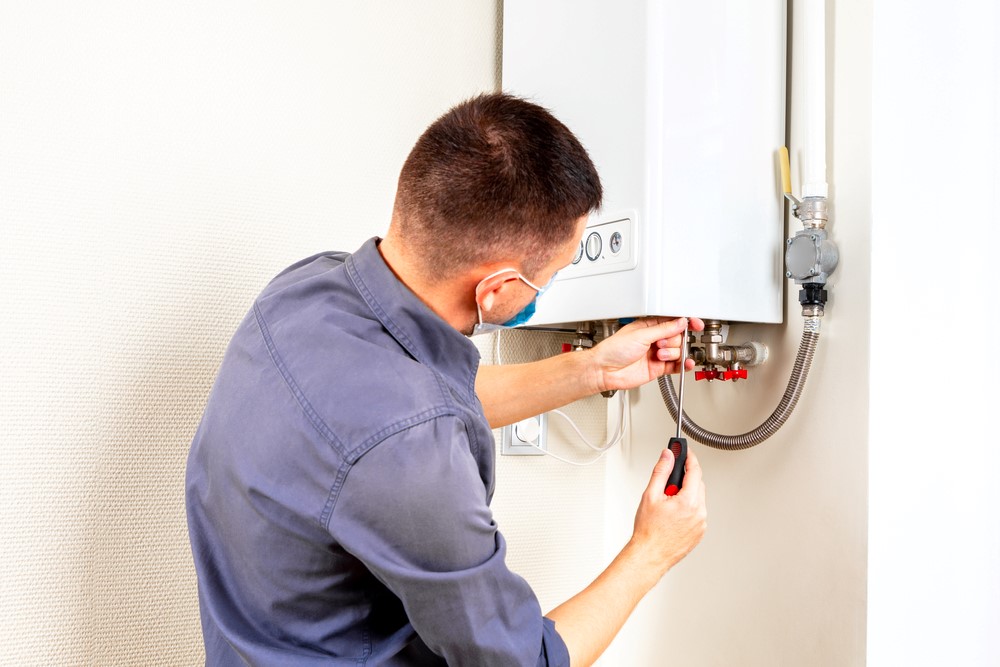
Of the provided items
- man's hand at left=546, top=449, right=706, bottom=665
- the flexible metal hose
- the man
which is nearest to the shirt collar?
the man

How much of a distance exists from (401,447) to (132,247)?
56cm

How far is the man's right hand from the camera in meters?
0.92

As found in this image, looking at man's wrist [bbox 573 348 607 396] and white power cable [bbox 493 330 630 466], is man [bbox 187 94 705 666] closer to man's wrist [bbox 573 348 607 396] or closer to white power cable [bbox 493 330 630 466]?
man's wrist [bbox 573 348 607 396]

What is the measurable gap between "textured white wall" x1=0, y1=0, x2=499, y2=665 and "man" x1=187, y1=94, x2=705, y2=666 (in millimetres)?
233

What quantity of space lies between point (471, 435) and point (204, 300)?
50 centimetres

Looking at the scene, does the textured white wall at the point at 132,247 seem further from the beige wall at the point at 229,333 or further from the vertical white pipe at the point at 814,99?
the vertical white pipe at the point at 814,99

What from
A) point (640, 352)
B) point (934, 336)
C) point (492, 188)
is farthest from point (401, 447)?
point (934, 336)

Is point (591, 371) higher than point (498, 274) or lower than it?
lower

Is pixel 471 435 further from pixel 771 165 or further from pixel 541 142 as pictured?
pixel 771 165

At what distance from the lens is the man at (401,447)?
0.68 m

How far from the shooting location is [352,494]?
26.4 inches

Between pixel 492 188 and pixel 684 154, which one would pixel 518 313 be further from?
pixel 684 154

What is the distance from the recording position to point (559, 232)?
0.83 meters

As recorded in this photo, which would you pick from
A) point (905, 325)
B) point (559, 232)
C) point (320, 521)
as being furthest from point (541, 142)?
point (905, 325)
